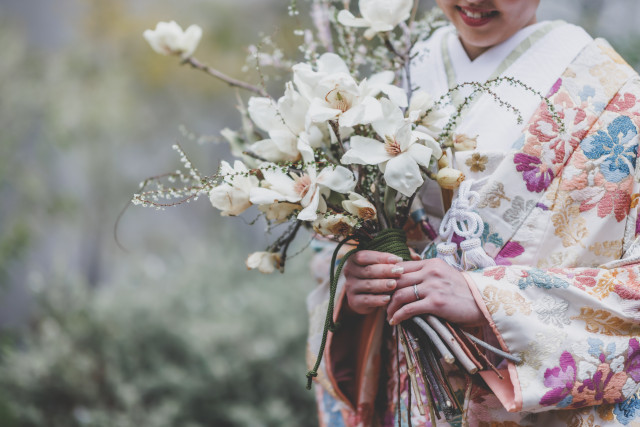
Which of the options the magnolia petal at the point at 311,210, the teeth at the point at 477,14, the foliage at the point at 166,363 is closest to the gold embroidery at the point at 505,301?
the magnolia petal at the point at 311,210

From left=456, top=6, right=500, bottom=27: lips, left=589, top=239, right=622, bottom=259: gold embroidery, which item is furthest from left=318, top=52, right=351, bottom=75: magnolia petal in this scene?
left=589, top=239, right=622, bottom=259: gold embroidery

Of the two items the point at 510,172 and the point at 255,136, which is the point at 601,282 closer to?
the point at 510,172

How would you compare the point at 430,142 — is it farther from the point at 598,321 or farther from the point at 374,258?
the point at 598,321

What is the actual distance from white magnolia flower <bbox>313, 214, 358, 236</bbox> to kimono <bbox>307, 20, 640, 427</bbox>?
230 millimetres

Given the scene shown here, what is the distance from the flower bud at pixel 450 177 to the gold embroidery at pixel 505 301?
A: 19 centimetres

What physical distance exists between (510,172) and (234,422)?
2.09 m

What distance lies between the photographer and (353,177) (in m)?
1.05

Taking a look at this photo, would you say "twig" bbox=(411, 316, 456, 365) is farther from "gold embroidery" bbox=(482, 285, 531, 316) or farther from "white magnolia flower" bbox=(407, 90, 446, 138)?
"white magnolia flower" bbox=(407, 90, 446, 138)

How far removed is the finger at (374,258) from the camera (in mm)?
1122

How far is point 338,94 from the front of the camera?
1.03 metres

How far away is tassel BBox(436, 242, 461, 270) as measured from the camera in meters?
1.12

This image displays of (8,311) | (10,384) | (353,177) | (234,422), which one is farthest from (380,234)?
(8,311)

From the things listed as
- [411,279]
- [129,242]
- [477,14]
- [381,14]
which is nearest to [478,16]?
[477,14]

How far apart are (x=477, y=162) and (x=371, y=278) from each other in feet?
0.95
